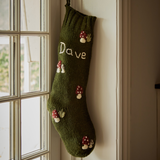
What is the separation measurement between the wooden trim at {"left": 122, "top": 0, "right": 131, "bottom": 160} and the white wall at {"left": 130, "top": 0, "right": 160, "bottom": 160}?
0.27ft

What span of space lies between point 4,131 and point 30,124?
0.16 m

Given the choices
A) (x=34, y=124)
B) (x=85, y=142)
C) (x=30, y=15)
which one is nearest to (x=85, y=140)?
(x=85, y=142)

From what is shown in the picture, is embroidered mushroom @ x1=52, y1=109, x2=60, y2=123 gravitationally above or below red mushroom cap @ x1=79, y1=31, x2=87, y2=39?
below

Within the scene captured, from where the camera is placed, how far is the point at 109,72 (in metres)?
1.17

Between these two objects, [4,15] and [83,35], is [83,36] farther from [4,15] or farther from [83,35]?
[4,15]

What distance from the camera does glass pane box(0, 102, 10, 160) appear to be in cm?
110

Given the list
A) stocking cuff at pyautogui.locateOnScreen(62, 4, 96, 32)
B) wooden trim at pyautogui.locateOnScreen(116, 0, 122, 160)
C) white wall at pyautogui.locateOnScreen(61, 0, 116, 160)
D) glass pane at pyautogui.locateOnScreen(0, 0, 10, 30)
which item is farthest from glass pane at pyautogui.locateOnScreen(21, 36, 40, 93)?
wooden trim at pyautogui.locateOnScreen(116, 0, 122, 160)

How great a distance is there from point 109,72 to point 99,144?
45 cm

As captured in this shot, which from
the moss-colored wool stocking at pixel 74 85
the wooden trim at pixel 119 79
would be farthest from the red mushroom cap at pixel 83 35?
the wooden trim at pixel 119 79

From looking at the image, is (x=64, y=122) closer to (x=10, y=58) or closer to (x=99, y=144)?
(x=99, y=144)

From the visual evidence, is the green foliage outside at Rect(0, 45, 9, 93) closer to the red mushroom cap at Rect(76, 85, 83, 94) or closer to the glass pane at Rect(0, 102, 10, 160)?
the glass pane at Rect(0, 102, 10, 160)

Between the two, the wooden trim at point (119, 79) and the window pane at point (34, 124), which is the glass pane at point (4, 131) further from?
the wooden trim at point (119, 79)

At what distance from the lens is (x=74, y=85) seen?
118 centimetres

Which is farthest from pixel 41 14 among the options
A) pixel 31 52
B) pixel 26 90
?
pixel 26 90
